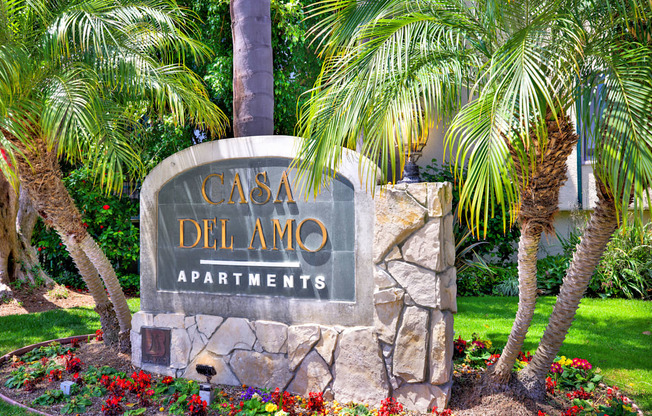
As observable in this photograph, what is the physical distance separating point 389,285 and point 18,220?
28.4ft

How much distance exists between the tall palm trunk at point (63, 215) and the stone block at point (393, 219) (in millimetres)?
3249

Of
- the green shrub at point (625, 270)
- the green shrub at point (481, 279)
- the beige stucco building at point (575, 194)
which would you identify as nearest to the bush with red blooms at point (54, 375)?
the green shrub at point (481, 279)

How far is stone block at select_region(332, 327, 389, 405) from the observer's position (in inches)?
172

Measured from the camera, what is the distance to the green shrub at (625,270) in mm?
8438

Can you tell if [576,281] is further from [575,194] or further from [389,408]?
[575,194]

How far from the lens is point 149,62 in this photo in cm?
539

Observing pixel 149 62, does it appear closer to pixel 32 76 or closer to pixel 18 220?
pixel 32 76

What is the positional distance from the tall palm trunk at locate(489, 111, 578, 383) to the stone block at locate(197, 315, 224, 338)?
8.92 ft

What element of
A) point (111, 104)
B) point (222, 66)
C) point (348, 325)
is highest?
point (222, 66)

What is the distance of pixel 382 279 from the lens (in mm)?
4355

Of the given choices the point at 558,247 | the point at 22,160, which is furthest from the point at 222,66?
the point at 558,247

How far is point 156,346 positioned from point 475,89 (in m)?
3.97

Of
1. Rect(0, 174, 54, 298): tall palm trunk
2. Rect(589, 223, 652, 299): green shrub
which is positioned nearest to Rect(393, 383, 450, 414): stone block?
Rect(589, 223, 652, 299): green shrub

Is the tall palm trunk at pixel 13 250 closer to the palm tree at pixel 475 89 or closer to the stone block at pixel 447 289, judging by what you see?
the palm tree at pixel 475 89
